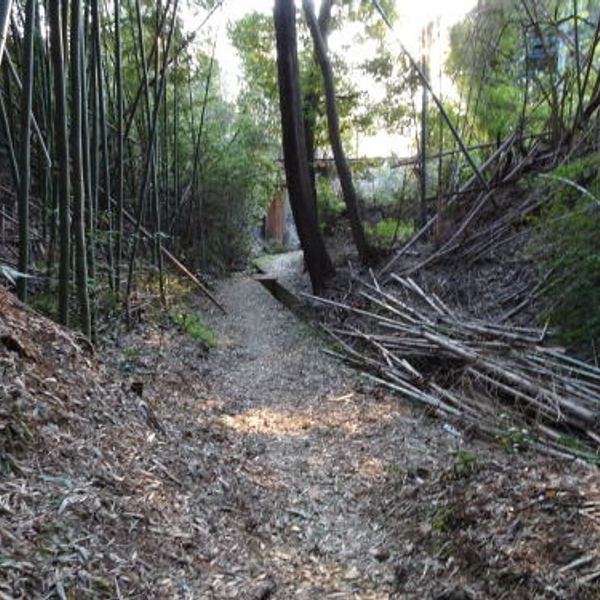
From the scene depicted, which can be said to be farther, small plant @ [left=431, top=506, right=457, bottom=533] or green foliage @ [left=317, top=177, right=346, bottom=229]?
green foliage @ [left=317, top=177, right=346, bottom=229]

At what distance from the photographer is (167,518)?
2.09 metres

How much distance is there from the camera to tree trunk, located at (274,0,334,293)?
7426 mm

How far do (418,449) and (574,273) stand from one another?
152 centimetres

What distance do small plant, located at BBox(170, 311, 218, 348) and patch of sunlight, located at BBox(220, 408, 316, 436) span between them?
1.77 meters

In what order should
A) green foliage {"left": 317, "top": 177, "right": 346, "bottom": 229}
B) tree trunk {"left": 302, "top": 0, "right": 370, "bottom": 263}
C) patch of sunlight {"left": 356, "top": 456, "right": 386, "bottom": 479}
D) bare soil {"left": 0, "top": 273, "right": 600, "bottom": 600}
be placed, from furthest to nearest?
green foliage {"left": 317, "top": 177, "right": 346, "bottom": 229} → tree trunk {"left": 302, "top": 0, "right": 370, "bottom": 263} → patch of sunlight {"left": 356, "top": 456, "right": 386, "bottom": 479} → bare soil {"left": 0, "top": 273, "right": 600, "bottom": 600}

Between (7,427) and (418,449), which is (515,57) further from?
(7,427)

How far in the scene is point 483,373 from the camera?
3.78 meters

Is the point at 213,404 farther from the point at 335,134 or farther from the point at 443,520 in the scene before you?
the point at 335,134

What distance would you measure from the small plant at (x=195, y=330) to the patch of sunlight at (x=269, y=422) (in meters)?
1.77

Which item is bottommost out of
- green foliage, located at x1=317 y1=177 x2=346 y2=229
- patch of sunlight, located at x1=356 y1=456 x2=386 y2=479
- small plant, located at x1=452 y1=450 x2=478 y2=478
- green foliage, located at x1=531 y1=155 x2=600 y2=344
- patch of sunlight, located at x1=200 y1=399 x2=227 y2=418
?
patch of sunlight, located at x1=356 y1=456 x2=386 y2=479

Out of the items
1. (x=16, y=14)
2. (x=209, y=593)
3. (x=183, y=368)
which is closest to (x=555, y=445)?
(x=209, y=593)

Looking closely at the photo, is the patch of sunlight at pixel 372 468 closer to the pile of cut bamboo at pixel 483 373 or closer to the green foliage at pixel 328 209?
the pile of cut bamboo at pixel 483 373

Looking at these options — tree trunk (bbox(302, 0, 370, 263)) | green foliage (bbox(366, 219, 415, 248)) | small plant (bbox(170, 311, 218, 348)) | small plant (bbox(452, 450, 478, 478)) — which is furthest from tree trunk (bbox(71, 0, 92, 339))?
green foliage (bbox(366, 219, 415, 248))

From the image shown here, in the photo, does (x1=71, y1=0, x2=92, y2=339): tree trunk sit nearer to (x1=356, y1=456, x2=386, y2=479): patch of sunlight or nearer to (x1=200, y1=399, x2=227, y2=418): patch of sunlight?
(x1=200, y1=399, x2=227, y2=418): patch of sunlight
